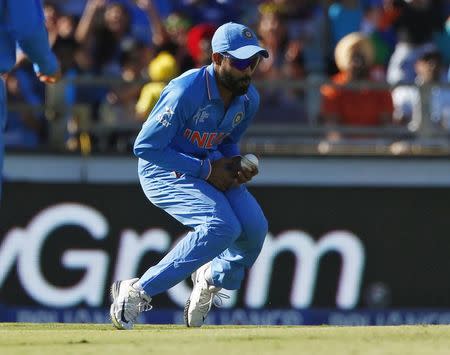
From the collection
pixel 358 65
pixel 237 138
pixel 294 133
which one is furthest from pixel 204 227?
pixel 358 65

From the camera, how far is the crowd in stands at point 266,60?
1332cm

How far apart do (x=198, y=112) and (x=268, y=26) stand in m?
5.73

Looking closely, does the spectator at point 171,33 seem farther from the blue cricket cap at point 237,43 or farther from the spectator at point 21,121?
the blue cricket cap at point 237,43

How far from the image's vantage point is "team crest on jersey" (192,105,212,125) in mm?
8641

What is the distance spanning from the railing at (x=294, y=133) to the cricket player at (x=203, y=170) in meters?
4.19

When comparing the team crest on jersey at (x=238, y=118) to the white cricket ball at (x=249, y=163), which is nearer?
the white cricket ball at (x=249, y=163)

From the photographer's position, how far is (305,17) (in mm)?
14703

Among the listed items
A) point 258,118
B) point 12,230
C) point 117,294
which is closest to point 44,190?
point 12,230

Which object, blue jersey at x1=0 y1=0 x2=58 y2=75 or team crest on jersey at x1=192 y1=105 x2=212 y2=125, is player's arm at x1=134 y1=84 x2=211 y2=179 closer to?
team crest on jersey at x1=192 y1=105 x2=212 y2=125

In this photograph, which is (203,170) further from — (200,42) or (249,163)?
(200,42)

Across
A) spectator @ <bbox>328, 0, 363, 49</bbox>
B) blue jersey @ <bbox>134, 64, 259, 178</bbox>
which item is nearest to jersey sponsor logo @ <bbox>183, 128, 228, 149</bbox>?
blue jersey @ <bbox>134, 64, 259, 178</bbox>

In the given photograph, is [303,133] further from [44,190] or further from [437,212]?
[44,190]

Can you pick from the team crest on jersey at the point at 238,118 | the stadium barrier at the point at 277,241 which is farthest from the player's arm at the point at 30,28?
the stadium barrier at the point at 277,241

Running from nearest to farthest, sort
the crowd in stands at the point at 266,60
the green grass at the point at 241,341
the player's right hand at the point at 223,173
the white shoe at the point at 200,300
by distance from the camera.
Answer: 1. the green grass at the point at 241,341
2. the player's right hand at the point at 223,173
3. the white shoe at the point at 200,300
4. the crowd in stands at the point at 266,60
